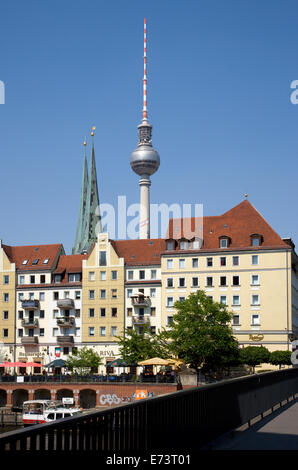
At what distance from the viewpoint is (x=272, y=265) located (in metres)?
81.6

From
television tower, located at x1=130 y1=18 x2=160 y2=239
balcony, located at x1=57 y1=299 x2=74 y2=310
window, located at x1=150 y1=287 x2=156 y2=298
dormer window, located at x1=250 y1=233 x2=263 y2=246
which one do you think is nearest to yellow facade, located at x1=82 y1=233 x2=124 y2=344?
balcony, located at x1=57 y1=299 x2=74 y2=310

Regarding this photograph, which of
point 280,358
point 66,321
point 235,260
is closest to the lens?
point 280,358

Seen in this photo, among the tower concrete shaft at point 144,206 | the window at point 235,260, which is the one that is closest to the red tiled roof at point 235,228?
the window at point 235,260

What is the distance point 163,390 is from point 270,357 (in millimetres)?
15012

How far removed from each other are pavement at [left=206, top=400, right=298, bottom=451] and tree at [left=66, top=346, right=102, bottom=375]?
65.0 m

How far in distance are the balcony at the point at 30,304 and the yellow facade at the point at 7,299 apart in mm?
1969

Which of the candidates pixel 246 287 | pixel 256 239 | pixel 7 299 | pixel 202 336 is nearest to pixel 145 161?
pixel 7 299

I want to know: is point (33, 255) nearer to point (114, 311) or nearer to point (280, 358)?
point (114, 311)

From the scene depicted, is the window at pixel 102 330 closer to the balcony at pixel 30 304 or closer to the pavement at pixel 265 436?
the balcony at pixel 30 304

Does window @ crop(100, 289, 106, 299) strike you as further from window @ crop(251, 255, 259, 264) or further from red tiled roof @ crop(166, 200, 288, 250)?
window @ crop(251, 255, 259, 264)

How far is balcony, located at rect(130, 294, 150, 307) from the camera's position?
284 feet

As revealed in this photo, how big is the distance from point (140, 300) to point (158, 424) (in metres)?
76.5

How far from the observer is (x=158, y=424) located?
415 inches
